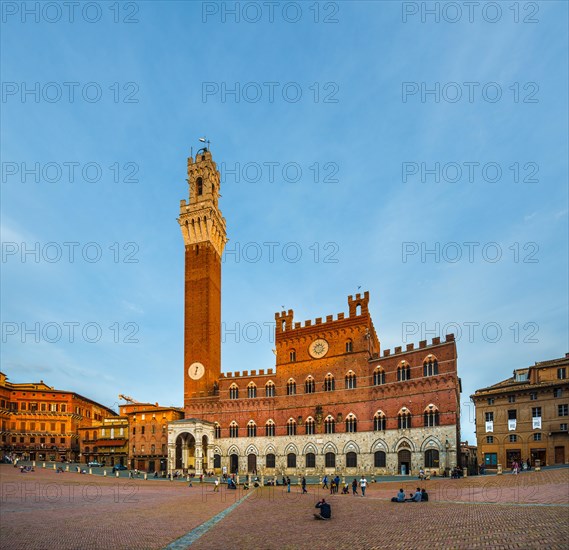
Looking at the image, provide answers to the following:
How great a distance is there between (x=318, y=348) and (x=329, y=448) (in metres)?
11.8

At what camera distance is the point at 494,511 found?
77.6 ft

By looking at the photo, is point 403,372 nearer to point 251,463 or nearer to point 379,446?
point 379,446

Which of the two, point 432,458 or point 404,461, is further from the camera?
point 404,461

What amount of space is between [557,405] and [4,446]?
77125 mm

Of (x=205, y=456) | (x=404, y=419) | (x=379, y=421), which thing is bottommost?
(x=205, y=456)

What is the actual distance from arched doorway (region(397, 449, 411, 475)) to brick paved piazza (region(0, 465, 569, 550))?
13.0 m

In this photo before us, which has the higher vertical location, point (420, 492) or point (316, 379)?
point (316, 379)

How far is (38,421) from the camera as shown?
269 ft

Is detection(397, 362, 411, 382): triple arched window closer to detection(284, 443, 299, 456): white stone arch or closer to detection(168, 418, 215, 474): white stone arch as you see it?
detection(284, 443, 299, 456): white stone arch

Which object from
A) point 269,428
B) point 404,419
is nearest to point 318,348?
point 269,428

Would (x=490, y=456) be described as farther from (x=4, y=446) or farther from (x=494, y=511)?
(x=4, y=446)

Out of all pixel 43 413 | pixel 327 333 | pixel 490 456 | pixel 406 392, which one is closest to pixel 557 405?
pixel 490 456

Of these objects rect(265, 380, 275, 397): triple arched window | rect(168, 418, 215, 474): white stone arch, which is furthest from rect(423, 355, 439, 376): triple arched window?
rect(168, 418, 215, 474): white stone arch

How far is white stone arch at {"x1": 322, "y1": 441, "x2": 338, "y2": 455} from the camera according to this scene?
57531 mm
